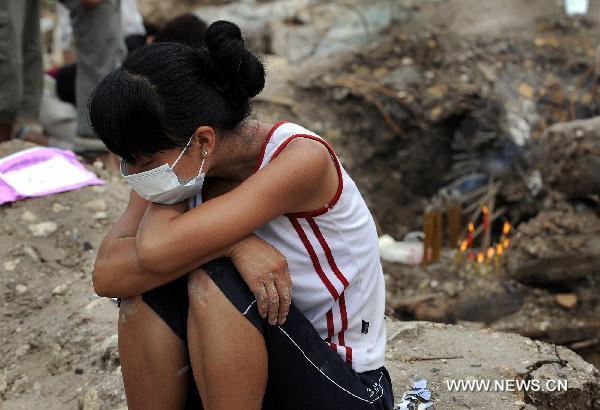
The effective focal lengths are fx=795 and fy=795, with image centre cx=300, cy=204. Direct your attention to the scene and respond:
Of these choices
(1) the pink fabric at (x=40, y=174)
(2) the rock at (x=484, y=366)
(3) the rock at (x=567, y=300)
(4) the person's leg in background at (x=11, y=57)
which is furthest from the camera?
(3) the rock at (x=567, y=300)

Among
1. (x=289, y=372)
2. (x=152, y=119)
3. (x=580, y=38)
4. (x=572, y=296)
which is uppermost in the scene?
(x=152, y=119)

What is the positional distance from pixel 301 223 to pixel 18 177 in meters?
2.06

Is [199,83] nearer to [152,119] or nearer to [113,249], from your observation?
[152,119]

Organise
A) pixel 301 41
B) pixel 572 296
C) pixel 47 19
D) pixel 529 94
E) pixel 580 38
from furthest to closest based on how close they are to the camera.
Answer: pixel 47 19, pixel 301 41, pixel 580 38, pixel 529 94, pixel 572 296

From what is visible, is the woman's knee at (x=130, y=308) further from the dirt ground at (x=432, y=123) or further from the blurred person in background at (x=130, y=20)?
the blurred person in background at (x=130, y=20)

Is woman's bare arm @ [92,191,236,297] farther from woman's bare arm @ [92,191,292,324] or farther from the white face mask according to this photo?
the white face mask

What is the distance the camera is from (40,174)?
3.76 m

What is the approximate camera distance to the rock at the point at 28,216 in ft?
11.6

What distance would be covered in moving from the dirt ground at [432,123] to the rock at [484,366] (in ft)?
4.66

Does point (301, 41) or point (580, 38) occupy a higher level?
point (580, 38)

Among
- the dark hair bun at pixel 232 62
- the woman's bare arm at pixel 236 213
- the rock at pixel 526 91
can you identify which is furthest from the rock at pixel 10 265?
the rock at pixel 526 91

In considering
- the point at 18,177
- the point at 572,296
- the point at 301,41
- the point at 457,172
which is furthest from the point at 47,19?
the point at 572,296

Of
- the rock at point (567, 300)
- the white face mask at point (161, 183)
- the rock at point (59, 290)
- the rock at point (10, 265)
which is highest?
the white face mask at point (161, 183)

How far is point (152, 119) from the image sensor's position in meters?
1.95
